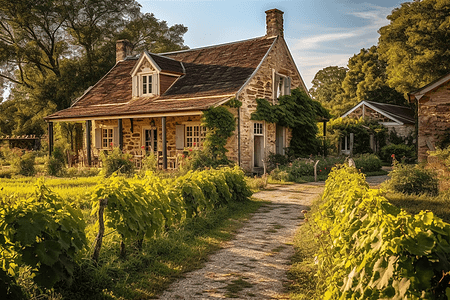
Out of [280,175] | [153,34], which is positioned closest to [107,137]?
[280,175]

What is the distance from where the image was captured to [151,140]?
21.7m

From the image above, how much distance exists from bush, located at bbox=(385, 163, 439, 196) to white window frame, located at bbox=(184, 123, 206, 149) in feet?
31.6

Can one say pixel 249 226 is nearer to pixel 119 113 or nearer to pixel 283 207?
pixel 283 207

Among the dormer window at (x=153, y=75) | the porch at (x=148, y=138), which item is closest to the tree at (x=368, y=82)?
the dormer window at (x=153, y=75)

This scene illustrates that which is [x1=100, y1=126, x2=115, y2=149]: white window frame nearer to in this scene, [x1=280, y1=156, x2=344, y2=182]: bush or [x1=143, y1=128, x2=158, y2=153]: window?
[x1=143, y1=128, x2=158, y2=153]: window

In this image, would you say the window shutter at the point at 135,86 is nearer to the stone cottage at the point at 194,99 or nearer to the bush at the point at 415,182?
the stone cottage at the point at 194,99

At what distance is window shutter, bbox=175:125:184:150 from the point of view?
20219mm

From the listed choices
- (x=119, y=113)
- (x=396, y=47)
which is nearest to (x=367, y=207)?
(x=119, y=113)

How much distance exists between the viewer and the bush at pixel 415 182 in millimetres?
11500

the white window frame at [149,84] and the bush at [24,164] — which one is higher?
the white window frame at [149,84]

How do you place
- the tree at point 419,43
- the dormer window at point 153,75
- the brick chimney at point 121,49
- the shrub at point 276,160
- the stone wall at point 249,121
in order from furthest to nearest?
the brick chimney at point 121,49 < the tree at point 419,43 < the dormer window at point 153,75 < the shrub at point 276,160 < the stone wall at point 249,121

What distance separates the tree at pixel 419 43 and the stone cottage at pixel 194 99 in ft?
32.2

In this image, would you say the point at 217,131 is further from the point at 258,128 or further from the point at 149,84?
the point at 149,84

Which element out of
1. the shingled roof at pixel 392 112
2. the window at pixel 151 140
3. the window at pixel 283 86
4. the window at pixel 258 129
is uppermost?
the window at pixel 283 86
